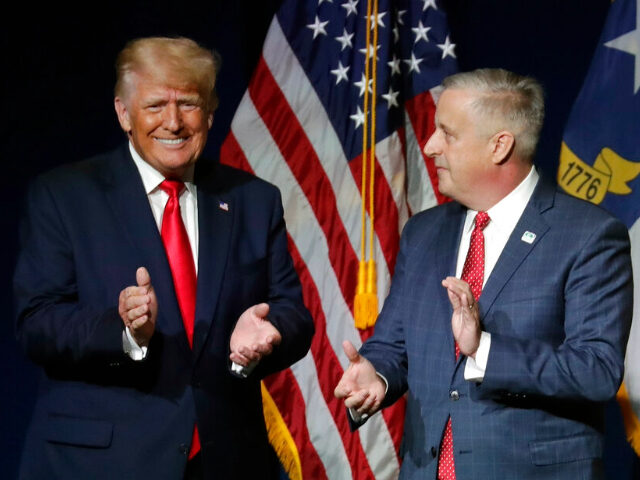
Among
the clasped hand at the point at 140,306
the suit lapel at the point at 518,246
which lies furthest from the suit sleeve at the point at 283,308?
the suit lapel at the point at 518,246

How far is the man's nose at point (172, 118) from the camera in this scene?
2348 millimetres

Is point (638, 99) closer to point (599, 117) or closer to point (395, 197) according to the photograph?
point (599, 117)

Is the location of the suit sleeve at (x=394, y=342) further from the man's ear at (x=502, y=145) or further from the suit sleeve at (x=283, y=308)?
the man's ear at (x=502, y=145)

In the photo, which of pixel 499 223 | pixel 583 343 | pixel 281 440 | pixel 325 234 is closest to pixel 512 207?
pixel 499 223

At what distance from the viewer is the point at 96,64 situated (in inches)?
159

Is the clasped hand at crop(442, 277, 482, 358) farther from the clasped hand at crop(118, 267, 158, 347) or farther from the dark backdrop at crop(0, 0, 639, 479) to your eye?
the dark backdrop at crop(0, 0, 639, 479)

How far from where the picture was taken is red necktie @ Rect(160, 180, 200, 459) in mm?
2320

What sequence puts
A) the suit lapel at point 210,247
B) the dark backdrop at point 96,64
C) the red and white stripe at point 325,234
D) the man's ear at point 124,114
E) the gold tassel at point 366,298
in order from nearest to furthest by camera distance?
the suit lapel at point 210,247 < the man's ear at point 124,114 < the gold tassel at point 366,298 < the red and white stripe at point 325,234 < the dark backdrop at point 96,64

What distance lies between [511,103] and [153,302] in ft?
3.26

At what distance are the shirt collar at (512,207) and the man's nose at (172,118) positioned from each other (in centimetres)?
75

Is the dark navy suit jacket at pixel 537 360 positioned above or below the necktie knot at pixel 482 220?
below

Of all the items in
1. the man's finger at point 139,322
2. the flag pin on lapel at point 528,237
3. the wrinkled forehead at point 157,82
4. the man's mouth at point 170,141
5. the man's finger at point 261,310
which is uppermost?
the wrinkled forehead at point 157,82

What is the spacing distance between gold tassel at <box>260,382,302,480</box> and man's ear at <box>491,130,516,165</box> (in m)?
1.54

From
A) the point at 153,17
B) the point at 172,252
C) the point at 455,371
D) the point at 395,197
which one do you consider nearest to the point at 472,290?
the point at 455,371
